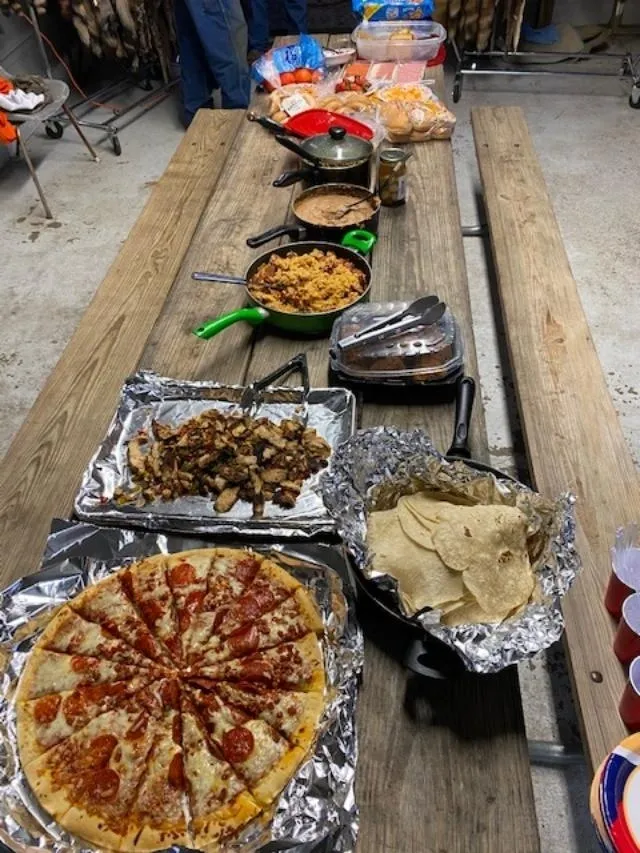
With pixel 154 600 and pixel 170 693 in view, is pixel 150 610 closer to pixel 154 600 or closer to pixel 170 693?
pixel 154 600

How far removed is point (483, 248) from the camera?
3.74 meters

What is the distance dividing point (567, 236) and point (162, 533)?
3149 mm

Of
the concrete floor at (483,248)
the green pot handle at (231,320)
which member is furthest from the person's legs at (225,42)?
the green pot handle at (231,320)

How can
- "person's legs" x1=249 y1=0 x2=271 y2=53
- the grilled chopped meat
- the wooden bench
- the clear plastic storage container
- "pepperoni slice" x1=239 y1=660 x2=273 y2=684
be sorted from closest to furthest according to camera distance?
"pepperoni slice" x1=239 y1=660 x2=273 y2=684, the wooden bench, the grilled chopped meat, the clear plastic storage container, "person's legs" x1=249 y1=0 x2=271 y2=53

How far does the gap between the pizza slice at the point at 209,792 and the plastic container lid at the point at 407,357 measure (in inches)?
34.9

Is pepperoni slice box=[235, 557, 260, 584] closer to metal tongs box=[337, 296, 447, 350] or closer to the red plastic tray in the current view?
metal tongs box=[337, 296, 447, 350]

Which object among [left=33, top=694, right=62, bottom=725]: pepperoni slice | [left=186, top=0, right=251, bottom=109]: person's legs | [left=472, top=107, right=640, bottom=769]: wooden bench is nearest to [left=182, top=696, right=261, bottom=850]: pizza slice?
[left=33, top=694, right=62, bottom=725]: pepperoni slice

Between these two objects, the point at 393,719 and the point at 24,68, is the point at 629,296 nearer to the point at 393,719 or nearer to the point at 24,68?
the point at 393,719

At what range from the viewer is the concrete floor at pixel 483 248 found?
2.07 meters

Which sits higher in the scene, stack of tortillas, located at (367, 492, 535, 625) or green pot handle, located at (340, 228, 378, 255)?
green pot handle, located at (340, 228, 378, 255)

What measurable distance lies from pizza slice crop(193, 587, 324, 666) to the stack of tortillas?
18 cm

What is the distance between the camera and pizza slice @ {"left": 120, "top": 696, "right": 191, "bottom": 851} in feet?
3.64

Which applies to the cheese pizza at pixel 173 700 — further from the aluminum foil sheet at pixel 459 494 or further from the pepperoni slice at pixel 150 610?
the aluminum foil sheet at pixel 459 494

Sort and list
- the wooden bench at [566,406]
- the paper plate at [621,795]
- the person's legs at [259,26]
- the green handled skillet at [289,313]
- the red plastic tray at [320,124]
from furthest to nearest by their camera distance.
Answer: the person's legs at [259,26], the red plastic tray at [320,124], the green handled skillet at [289,313], the wooden bench at [566,406], the paper plate at [621,795]
